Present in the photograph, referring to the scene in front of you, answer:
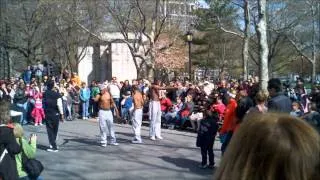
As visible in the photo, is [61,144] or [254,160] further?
[61,144]

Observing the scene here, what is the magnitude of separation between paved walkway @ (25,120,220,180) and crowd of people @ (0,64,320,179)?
1.67 feet

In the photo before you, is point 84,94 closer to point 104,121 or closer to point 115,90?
point 115,90

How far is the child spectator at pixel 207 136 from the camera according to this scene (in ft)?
36.5

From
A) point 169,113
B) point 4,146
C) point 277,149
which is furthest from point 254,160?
point 169,113

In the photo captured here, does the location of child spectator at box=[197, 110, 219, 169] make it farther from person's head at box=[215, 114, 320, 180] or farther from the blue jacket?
the blue jacket

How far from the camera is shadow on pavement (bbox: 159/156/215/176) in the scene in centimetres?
1063

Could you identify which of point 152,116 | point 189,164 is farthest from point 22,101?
point 189,164

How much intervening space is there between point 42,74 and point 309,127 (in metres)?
32.9

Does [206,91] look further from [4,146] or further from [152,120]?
[4,146]

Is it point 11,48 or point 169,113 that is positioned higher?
point 11,48

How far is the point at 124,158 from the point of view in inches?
484

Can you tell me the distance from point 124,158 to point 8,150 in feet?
20.0

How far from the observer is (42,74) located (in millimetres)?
33562

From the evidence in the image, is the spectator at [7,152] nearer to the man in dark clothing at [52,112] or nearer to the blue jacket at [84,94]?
the man in dark clothing at [52,112]
